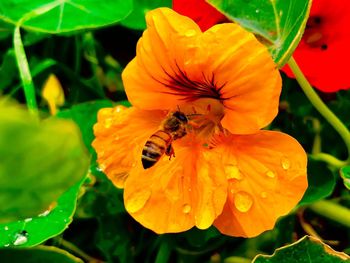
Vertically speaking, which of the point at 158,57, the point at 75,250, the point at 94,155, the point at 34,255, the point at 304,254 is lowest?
the point at 75,250

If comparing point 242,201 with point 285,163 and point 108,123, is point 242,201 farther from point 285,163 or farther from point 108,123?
point 108,123

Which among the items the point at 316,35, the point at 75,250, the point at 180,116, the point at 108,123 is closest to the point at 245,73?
the point at 180,116

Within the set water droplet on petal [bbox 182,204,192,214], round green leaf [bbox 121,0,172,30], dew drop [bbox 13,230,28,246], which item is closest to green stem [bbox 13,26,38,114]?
round green leaf [bbox 121,0,172,30]

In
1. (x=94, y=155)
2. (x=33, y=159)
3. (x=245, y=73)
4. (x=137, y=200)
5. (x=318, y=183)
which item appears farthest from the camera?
(x=94, y=155)

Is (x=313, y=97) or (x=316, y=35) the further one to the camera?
(x=316, y=35)

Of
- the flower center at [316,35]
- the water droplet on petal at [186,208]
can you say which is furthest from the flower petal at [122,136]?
the flower center at [316,35]

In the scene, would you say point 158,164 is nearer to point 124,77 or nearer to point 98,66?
point 124,77

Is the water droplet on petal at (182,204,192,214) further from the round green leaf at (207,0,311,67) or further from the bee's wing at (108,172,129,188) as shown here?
the round green leaf at (207,0,311,67)
